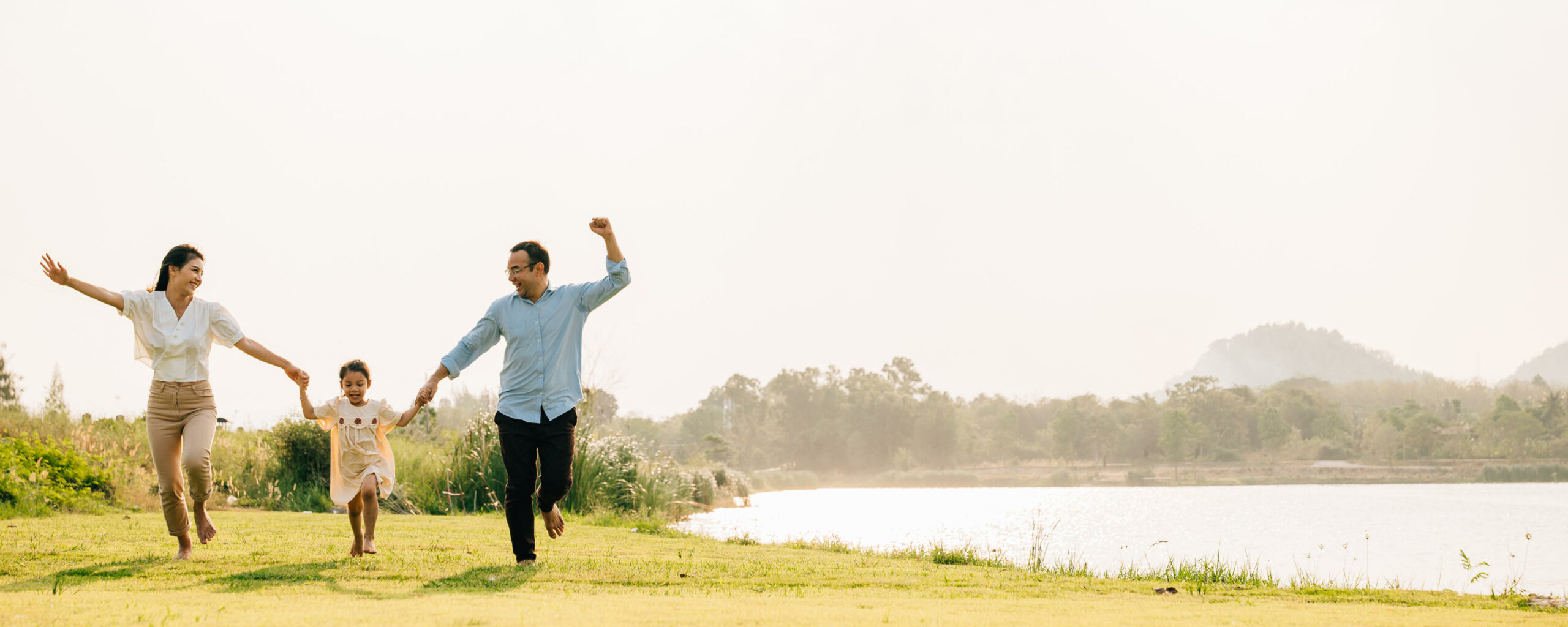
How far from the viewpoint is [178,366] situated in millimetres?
5582

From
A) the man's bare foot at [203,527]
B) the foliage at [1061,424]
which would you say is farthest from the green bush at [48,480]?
the foliage at [1061,424]

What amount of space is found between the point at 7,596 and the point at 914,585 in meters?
4.00

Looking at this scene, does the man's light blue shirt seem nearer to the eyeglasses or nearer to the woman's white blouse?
the eyeglasses

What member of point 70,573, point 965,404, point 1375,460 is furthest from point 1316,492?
point 965,404

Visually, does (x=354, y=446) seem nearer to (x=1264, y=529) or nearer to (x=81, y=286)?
(x=81, y=286)

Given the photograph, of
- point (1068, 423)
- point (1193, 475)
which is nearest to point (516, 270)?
point (1193, 475)

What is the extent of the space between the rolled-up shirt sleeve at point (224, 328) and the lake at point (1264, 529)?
5.85 meters

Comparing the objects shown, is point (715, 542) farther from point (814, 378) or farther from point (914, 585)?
point (814, 378)

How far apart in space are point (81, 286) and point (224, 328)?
700 millimetres

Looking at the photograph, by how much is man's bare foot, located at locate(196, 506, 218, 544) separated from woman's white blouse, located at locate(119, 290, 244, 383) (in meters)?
0.82

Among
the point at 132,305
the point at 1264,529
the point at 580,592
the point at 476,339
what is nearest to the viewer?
the point at 580,592

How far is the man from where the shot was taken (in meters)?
5.63

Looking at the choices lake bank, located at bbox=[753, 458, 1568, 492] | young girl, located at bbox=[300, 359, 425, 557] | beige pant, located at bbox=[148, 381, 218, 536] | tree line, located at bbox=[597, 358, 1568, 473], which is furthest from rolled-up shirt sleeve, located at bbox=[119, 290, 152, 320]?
tree line, located at bbox=[597, 358, 1568, 473]

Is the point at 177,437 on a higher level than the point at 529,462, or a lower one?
higher
